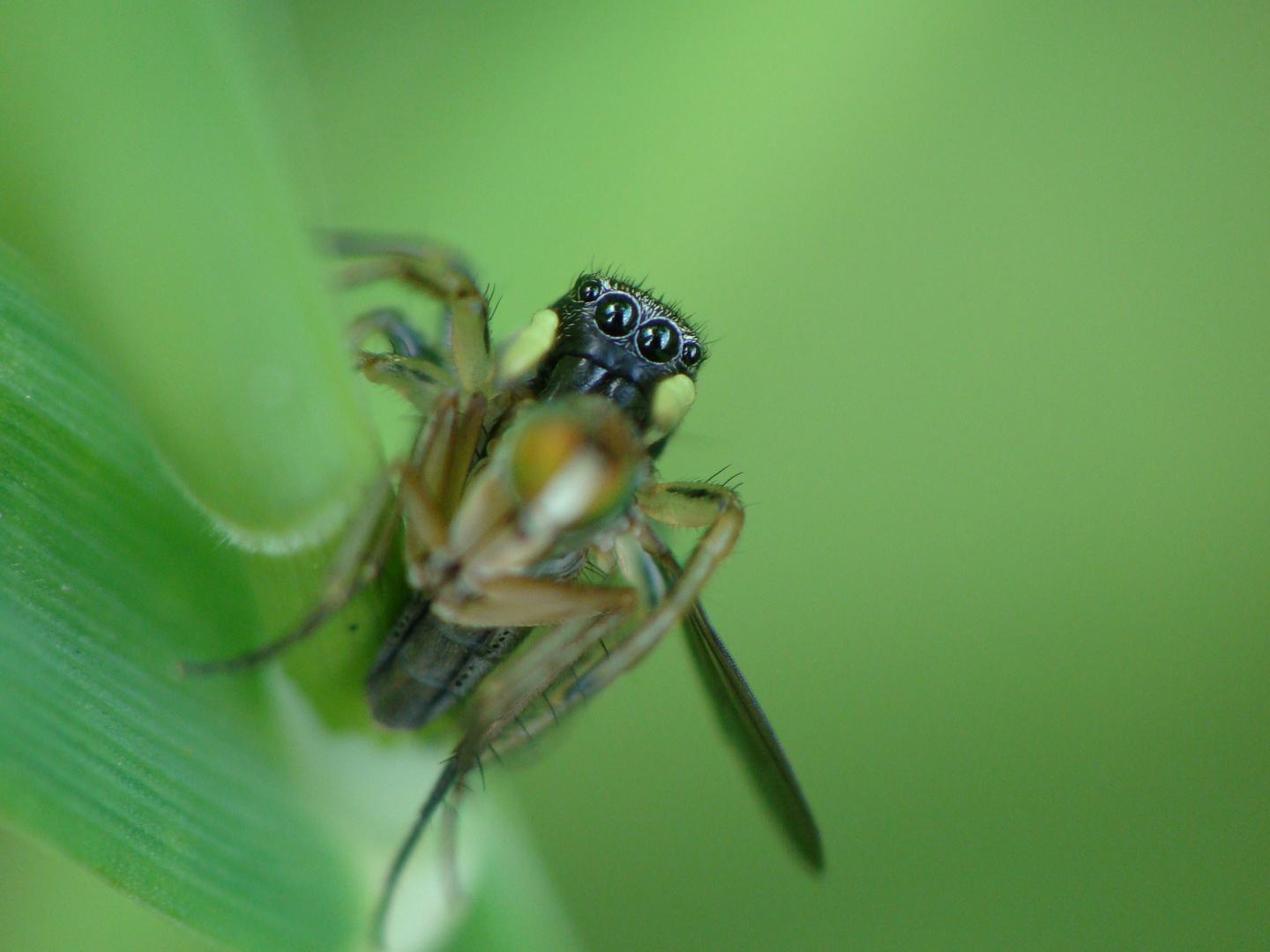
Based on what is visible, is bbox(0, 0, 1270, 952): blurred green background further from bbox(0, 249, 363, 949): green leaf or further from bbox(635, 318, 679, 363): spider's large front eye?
bbox(0, 249, 363, 949): green leaf

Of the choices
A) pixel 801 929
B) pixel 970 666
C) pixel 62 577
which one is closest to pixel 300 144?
pixel 62 577

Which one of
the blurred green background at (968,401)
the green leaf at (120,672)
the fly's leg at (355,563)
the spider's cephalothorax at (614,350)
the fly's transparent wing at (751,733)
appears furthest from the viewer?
the blurred green background at (968,401)

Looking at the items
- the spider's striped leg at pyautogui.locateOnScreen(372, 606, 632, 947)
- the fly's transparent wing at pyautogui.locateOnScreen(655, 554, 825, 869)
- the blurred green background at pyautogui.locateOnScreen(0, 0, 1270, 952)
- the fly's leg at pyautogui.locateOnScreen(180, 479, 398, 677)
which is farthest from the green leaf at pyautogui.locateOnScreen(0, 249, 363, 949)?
the blurred green background at pyautogui.locateOnScreen(0, 0, 1270, 952)

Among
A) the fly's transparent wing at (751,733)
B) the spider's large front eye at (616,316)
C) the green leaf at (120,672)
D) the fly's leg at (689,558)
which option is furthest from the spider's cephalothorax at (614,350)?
the green leaf at (120,672)

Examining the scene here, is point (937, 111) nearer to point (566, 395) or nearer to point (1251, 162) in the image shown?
point (1251, 162)

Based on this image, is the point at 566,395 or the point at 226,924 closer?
the point at 226,924

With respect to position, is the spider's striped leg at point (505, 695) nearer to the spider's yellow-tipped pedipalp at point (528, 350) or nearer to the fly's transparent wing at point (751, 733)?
the fly's transparent wing at point (751, 733)
